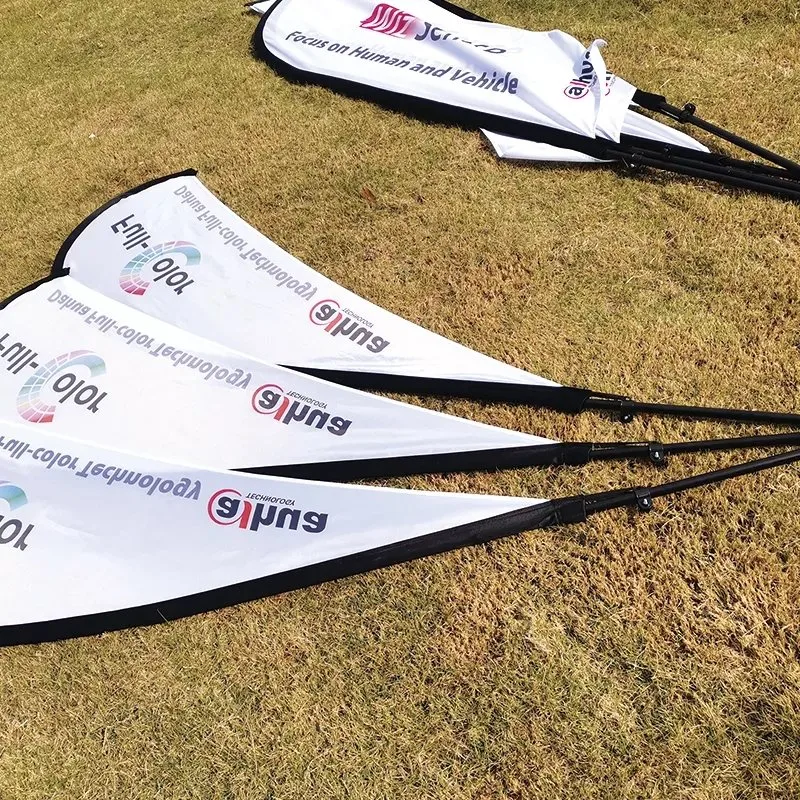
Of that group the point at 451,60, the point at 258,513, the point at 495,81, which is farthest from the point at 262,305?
the point at 451,60

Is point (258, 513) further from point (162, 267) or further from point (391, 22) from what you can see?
point (391, 22)

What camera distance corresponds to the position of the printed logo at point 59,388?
10.1 feet

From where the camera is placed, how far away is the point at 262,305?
3.37 m

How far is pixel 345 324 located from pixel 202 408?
76 centimetres

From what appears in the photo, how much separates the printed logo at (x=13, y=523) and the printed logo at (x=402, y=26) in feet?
12.1

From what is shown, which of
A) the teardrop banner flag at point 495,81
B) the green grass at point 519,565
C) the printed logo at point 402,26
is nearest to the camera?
the green grass at point 519,565

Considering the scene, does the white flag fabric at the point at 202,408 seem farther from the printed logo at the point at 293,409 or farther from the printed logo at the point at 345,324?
the printed logo at the point at 345,324

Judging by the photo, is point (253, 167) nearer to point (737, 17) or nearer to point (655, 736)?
point (737, 17)

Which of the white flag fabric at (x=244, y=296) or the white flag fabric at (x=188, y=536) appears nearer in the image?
the white flag fabric at (x=188, y=536)

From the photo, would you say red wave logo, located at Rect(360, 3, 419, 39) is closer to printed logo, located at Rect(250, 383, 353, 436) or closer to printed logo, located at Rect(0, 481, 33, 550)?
printed logo, located at Rect(250, 383, 353, 436)

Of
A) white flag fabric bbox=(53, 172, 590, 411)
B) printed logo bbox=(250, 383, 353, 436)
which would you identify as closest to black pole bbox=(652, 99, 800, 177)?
white flag fabric bbox=(53, 172, 590, 411)

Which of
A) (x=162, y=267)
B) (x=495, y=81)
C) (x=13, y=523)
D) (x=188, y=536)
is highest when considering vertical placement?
(x=495, y=81)

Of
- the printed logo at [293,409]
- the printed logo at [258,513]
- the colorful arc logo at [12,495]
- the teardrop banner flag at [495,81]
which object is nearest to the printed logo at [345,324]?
the printed logo at [293,409]

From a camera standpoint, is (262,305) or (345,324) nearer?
(345,324)
